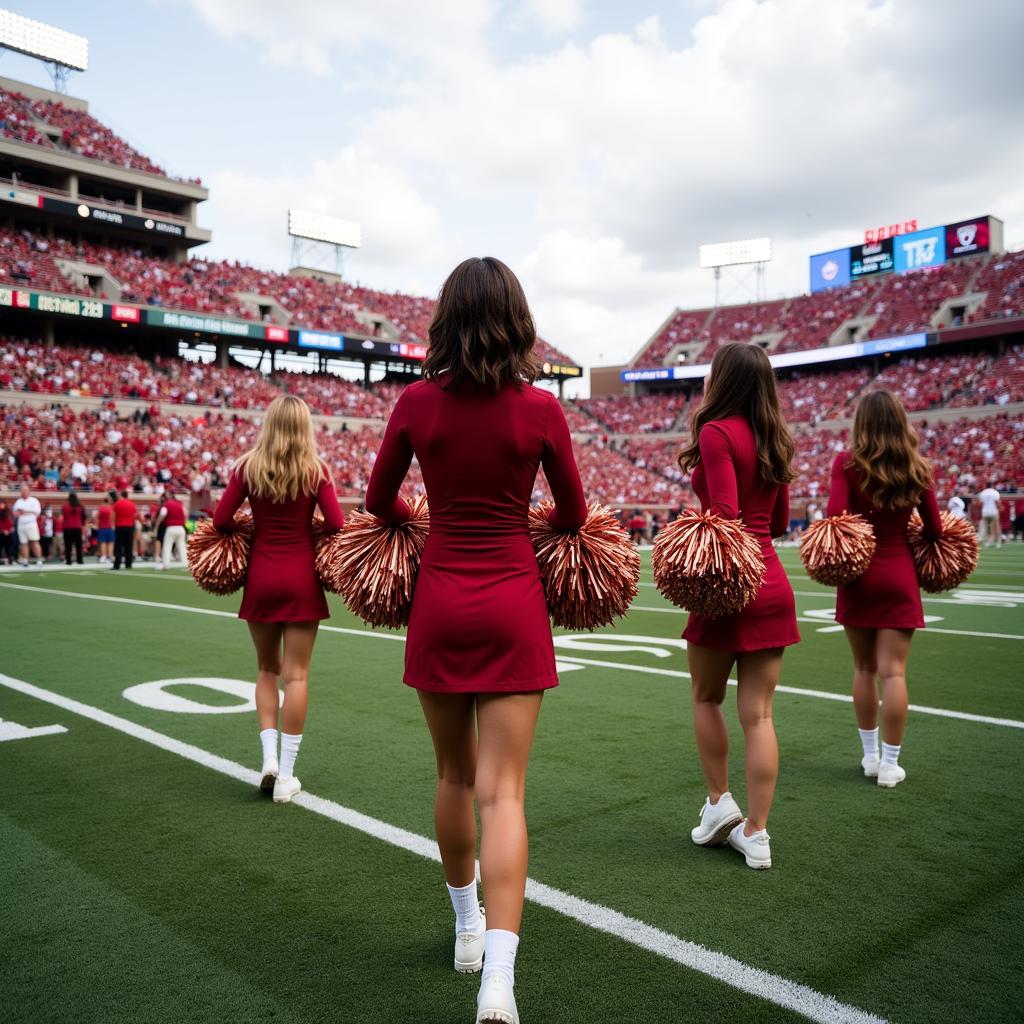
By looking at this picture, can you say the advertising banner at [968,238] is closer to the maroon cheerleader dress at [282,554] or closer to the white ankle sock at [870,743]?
the white ankle sock at [870,743]

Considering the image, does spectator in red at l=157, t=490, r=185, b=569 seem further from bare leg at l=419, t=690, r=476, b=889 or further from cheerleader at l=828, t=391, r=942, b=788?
bare leg at l=419, t=690, r=476, b=889

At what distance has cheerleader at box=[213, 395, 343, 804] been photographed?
3990 millimetres

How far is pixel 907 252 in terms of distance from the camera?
47.0m

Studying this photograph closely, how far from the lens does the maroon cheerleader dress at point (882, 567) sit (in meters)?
4.07

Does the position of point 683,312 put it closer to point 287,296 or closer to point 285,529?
point 287,296

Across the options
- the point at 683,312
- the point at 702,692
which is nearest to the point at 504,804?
the point at 702,692

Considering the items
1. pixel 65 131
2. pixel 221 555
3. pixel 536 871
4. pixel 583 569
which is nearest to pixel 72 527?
pixel 221 555

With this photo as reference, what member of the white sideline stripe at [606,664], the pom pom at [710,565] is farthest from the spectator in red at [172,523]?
the pom pom at [710,565]

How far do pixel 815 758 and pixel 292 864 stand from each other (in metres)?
2.74

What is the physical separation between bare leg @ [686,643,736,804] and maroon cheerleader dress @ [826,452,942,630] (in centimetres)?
106

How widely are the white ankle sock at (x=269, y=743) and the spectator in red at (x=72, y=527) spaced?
1601cm

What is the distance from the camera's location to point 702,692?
336 cm

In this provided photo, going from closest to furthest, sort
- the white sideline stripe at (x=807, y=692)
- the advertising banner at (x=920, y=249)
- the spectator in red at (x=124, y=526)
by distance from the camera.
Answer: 1. the white sideline stripe at (x=807, y=692)
2. the spectator in red at (x=124, y=526)
3. the advertising banner at (x=920, y=249)

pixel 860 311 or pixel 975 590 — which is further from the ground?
pixel 860 311
